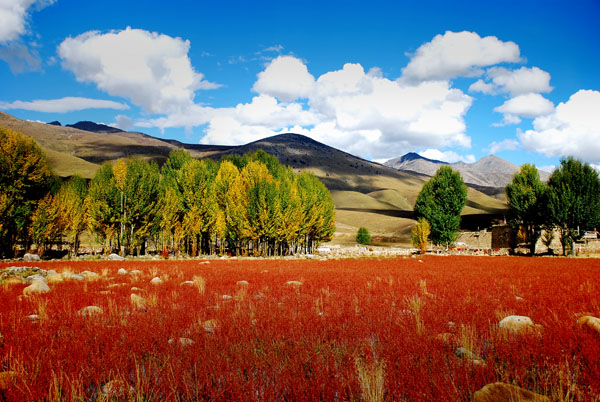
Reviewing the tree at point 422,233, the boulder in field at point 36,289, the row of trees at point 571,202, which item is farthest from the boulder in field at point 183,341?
the tree at point 422,233

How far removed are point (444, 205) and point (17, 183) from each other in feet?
178

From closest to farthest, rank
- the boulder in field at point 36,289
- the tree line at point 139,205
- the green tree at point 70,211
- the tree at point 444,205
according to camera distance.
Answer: the boulder in field at point 36,289
the tree line at point 139,205
the green tree at point 70,211
the tree at point 444,205

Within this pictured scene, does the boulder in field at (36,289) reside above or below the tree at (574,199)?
below

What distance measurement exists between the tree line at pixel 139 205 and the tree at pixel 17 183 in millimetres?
73

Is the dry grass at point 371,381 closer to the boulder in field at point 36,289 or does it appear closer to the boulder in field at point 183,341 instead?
the boulder in field at point 183,341

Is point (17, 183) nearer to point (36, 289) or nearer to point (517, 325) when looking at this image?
point (36, 289)

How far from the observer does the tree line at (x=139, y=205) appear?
3094 centimetres

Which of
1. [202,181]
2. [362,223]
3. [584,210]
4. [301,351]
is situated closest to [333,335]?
[301,351]

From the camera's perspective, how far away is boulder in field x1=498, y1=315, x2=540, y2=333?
5.36 meters

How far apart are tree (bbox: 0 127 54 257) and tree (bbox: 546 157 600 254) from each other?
5670cm

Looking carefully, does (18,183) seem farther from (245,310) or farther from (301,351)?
(301,351)

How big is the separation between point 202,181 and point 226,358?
123 feet

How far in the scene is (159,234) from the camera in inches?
1758

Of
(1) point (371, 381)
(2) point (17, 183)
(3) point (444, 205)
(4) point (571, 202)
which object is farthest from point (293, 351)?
(3) point (444, 205)
